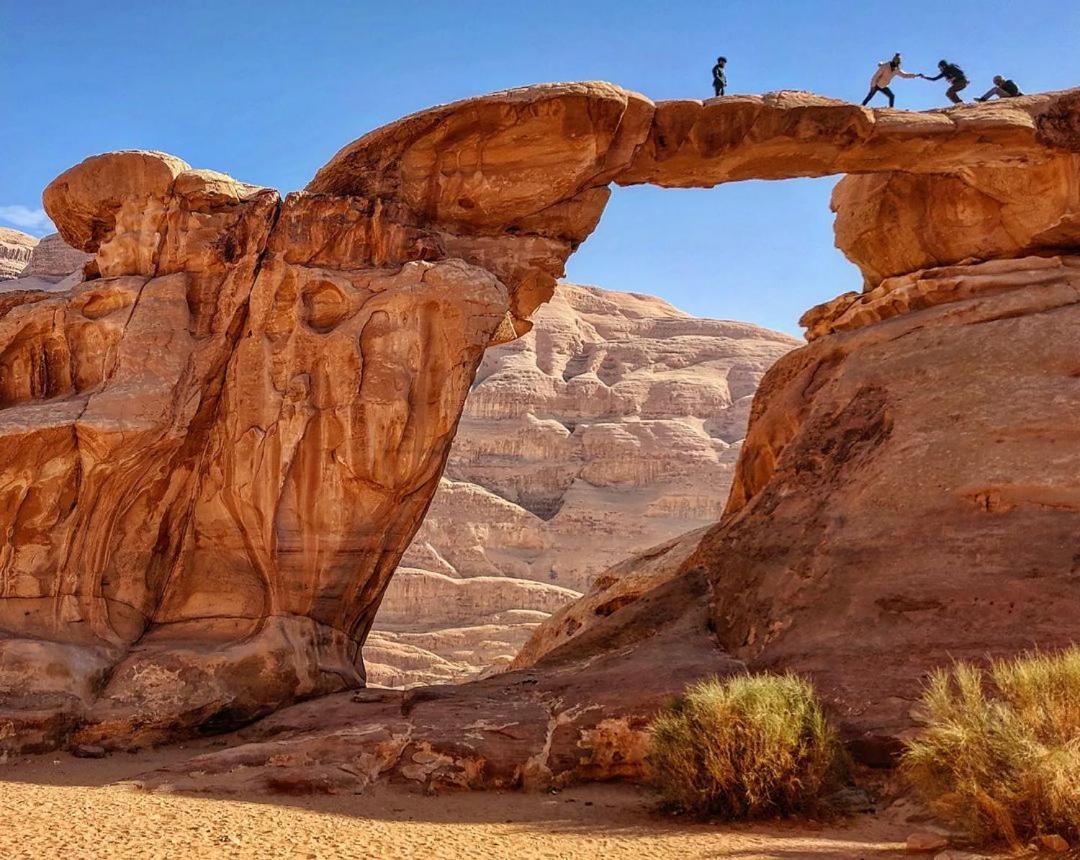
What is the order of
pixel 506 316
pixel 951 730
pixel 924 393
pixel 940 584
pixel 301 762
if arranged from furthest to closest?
pixel 506 316 < pixel 924 393 < pixel 940 584 < pixel 301 762 < pixel 951 730

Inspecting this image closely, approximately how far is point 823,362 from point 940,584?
17.8 feet

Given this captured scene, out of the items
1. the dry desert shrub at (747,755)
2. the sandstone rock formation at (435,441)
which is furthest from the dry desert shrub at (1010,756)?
the sandstone rock formation at (435,441)

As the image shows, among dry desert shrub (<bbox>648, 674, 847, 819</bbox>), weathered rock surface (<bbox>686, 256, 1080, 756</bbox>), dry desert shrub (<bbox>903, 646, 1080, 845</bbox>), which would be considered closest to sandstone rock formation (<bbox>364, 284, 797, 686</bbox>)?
weathered rock surface (<bbox>686, 256, 1080, 756</bbox>)

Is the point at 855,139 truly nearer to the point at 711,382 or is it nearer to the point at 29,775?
the point at 29,775

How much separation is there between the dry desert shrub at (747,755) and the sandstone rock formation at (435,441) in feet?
4.26

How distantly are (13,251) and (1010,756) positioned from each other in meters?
79.5

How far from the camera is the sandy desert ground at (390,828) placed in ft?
21.9

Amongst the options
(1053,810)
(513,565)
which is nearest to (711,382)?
(513,565)

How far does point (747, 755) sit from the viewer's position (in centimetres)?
776

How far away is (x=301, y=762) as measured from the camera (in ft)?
30.9

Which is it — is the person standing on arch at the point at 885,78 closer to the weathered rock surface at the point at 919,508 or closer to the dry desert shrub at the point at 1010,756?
the weathered rock surface at the point at 919,508

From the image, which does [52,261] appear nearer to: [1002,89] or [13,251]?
[13,251]

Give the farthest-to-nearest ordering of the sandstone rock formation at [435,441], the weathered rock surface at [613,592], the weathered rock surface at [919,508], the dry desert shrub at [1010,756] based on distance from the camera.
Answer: the weathered rock surface at [613,592] < the sandstone rock formation at [435,441] < the weathered rock surface at [919,508] < the dry desert shrub at [1010,756]

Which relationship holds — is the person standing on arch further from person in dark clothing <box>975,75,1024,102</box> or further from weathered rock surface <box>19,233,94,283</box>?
weathered rock surface <box>19,233,94,283</box>
